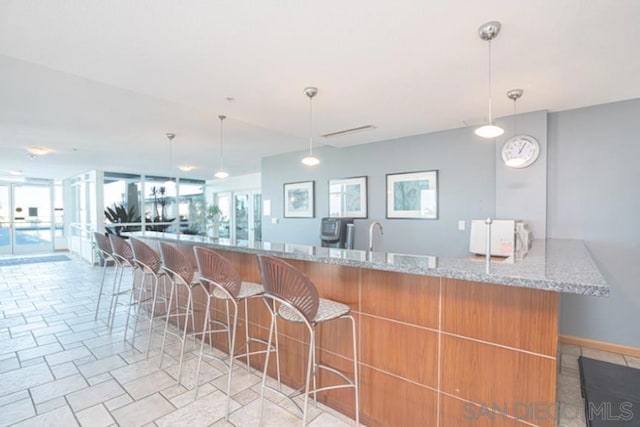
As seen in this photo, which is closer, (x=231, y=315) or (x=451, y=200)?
(x=231, y=315)

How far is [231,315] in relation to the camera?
2826 mm

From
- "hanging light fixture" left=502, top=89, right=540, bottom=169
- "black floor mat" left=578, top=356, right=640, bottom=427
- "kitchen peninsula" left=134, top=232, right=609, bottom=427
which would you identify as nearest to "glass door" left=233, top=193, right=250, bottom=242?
"hanging light fixture" left=502, top=89, right=540, bottom=169

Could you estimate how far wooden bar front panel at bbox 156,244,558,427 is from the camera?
4.50 feet

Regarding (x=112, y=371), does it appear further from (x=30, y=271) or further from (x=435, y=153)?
(x=30, y=271)

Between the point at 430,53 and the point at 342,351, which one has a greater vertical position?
the point at 430,53

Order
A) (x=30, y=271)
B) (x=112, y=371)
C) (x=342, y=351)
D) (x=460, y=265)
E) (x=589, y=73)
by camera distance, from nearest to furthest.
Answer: (x=460, y=265)
(x=342, y=351)
(x=589, y=73)
(x=112, y=371)
(x=30, y=271)

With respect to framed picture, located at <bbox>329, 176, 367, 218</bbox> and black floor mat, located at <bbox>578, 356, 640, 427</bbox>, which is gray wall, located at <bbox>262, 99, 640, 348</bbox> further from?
framed picture, located at <bbox>329, 176, 367, 218</bbox>

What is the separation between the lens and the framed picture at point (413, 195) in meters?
4.00

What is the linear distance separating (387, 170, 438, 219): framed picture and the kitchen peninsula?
2.34 meters

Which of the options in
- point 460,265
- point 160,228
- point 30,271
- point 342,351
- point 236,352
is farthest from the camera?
point 160,228

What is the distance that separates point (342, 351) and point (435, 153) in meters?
2.89

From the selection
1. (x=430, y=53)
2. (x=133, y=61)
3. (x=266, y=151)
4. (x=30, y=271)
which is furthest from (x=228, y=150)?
(x=30, y=271)

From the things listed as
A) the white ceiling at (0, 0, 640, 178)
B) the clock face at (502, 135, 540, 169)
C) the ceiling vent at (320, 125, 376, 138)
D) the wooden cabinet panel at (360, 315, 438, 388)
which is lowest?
the wooden cabinet panel at (360, 315, 438, 388)

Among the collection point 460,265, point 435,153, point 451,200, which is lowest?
point 460,265
